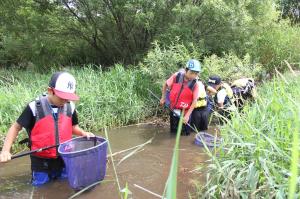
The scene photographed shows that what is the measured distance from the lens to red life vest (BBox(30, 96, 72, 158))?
4086 millimetres

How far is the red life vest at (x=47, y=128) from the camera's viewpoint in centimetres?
409

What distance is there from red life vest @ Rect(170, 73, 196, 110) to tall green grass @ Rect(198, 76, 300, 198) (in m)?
2.82

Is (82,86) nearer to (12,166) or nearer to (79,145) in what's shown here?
(12,166)

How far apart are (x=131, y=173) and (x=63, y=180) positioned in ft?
2.67

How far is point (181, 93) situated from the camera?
6578 millimetres

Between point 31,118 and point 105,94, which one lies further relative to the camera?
point 105,94

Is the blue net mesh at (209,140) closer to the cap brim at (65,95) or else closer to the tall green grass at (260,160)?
the tall green grass at (260,160)

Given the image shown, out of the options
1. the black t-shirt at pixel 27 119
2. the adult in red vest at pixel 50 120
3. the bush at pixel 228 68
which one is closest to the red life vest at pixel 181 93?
the bush at pixel 228 68

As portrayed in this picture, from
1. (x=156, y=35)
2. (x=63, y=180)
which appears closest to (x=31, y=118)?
(x=63, y=180)

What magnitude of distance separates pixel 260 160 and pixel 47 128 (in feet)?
7.07

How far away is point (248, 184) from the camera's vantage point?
2.97 m

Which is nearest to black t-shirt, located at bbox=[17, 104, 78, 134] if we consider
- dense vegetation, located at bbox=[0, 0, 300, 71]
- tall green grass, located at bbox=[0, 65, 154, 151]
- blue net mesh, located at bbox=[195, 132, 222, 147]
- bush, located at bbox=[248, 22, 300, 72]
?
blue net mesh, located at bbox=[195, 132, 222, 147]

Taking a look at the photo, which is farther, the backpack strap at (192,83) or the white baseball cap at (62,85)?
the backpack strap at (192,83)

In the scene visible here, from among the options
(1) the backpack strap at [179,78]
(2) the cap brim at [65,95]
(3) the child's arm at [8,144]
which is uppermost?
(1) the backpack strap at [179,78]
